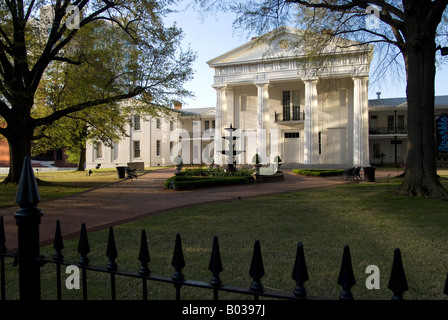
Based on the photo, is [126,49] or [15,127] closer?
[15,127]

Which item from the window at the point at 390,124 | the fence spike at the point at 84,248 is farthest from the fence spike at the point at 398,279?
the window at the point at 390,124

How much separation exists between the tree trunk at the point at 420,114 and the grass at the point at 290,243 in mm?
1040

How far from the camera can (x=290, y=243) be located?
577 cm

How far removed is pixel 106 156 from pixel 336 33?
35.4 meters

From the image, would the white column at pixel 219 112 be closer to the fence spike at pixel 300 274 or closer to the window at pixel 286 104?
the window at pixel 286 104

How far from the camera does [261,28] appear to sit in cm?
1291

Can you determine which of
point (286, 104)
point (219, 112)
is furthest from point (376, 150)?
point (219, 112)

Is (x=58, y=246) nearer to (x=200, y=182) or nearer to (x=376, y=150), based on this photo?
(x=200, y=182)

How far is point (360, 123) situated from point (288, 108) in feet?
26.2

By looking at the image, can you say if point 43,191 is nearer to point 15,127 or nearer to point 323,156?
point 15,127

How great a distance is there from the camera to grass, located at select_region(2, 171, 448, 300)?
4004 millimetres

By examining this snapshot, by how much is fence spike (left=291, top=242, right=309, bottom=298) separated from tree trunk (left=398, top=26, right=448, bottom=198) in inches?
418

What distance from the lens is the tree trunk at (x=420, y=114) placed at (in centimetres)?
1085
